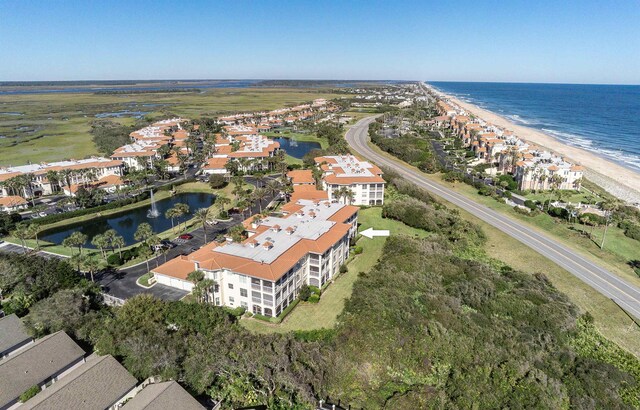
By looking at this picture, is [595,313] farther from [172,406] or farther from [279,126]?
[279,126]

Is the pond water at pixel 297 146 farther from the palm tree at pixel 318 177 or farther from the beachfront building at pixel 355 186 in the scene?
the beachfront building at pixel 355 186

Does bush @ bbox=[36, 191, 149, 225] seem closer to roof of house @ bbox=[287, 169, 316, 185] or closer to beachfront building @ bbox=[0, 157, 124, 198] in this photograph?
beachfront building @ bbox=[0, 157, 124, 198]

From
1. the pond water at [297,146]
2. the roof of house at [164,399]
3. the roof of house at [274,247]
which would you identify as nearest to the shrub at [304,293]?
the roof of house at [274,247]

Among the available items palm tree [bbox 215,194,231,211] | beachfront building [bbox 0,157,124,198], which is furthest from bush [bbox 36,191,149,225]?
palm tree [bbox 215,194,231,211]

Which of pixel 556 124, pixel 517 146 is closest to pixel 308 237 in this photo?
pixel 517 146

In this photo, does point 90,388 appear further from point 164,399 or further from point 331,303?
point 331,303
